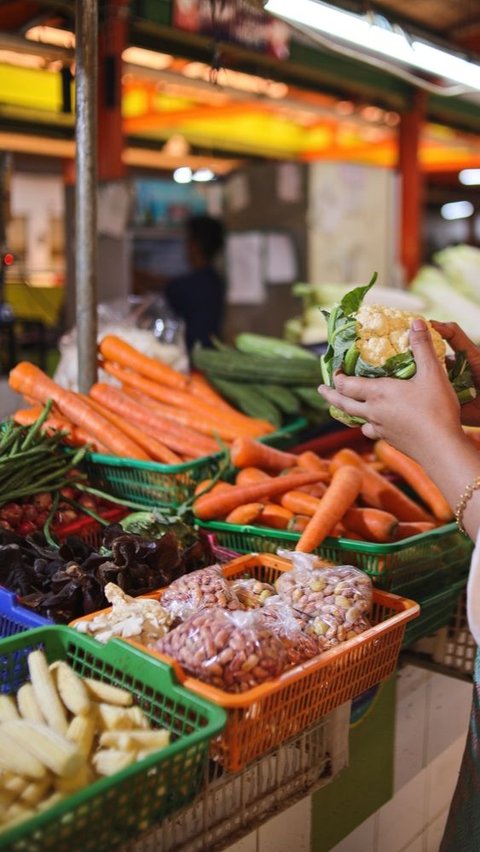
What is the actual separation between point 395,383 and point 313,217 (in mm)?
5362

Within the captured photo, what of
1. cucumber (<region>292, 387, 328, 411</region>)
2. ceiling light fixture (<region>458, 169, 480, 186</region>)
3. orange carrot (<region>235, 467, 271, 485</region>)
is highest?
ceiling light fixture (<region>458, 169, 480, 186</region>)

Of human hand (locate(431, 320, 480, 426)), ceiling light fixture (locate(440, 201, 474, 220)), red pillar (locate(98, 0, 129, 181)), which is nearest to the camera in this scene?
human hand (locate(431, 320, 480, 426))

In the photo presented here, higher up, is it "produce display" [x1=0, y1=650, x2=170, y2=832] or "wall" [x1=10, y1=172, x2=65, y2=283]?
"wall" [x1=10, y1=172, x2=65, y2=283]

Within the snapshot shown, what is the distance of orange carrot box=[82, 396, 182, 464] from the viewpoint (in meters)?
2.68

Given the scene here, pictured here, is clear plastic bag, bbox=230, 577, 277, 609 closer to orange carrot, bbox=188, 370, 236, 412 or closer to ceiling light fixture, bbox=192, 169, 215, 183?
orange carrot, bbox=188, 370, 236, 412

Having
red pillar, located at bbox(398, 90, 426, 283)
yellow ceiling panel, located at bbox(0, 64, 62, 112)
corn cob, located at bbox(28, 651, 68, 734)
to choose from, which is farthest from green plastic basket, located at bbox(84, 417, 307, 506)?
yellow ceiling panel, located at bbox(0, 64, 62, 112)

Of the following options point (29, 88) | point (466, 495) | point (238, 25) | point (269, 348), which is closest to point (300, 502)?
point (466, 495)

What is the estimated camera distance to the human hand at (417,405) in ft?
4.73

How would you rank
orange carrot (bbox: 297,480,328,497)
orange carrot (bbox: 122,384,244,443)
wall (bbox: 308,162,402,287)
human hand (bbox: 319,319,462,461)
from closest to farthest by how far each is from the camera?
human hand (bbox: 319,319,462,461) < orange carrot (bbox: 297,480,328,497) < orange carrot (bbox: 122,384,244,443) < wall (bbox: 308,162,402,287)

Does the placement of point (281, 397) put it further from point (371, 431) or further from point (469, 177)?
point (469, 177)

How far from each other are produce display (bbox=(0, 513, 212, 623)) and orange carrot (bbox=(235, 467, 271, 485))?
0.44 metres

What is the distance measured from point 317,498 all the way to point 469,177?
419 inches

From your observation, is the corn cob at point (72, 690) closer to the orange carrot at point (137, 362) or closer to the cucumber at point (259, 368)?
the orange carrot at point (137, 362)

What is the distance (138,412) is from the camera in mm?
2828
